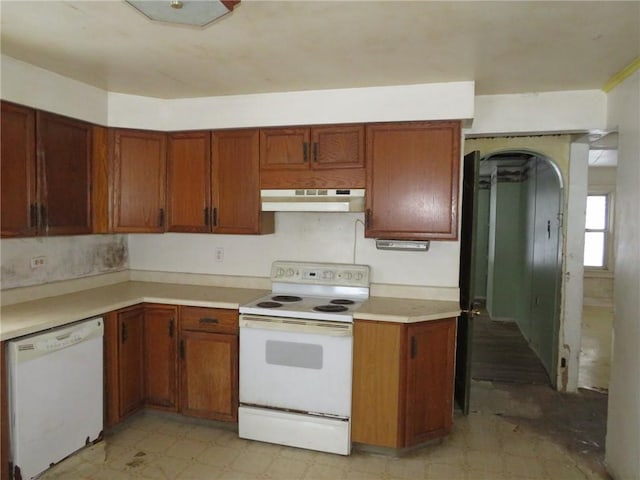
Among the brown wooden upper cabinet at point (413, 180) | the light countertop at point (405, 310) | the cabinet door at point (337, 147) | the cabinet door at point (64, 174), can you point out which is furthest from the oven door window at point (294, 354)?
the cabinet door at point (64, 174)

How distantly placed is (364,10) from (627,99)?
172cm

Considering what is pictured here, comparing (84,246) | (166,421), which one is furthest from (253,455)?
(84,246)

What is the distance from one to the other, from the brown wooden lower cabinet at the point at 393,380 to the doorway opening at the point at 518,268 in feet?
2.53

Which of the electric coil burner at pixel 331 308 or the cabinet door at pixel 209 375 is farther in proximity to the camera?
the cabinet door at pixel 209 375

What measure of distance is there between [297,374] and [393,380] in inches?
Answer: 23.3

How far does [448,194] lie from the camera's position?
2775 millimetres

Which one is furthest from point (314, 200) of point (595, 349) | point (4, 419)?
point (595, 349)

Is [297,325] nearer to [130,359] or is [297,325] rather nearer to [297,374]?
[297,374]

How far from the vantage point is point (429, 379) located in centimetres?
269

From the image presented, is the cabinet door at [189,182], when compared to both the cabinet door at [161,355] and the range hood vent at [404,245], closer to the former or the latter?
the cabinet door at [161,355]

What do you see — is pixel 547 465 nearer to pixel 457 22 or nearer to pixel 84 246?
pixel 457 22

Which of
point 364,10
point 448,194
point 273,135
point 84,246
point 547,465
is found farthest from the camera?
point 84,246

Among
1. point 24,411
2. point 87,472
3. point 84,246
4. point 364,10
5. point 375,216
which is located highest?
point 364,10

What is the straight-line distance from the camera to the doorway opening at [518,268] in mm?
3994
